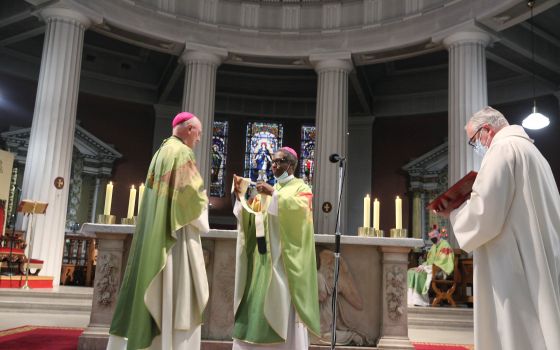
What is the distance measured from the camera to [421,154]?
18.0 m

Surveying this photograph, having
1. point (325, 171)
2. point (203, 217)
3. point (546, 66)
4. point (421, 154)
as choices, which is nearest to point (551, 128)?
point (546, 66)

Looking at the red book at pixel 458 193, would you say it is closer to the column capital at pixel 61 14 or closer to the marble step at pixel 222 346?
the marble step at pixel 222 346

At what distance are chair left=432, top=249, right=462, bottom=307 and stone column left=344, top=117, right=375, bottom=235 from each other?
7.14 metres

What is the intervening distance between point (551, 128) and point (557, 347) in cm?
1414

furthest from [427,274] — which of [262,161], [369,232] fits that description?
[262,161]

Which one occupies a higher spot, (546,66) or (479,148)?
(546,66)

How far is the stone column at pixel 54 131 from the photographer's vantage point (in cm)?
1145

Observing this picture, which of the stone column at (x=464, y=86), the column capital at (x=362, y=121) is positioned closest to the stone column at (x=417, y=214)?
the column capital at (x=362, y=121)

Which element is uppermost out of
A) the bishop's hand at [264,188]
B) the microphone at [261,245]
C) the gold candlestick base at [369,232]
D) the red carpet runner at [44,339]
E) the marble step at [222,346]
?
the bishop's hand at [264,188]

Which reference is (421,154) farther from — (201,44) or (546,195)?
(546,195)

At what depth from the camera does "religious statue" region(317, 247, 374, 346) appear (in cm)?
604

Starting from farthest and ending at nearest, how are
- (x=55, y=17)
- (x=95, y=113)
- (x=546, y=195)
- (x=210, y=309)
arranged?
(x=95, y=113) → (x=55, y=17) → (x=210, y=309) → (x=546, y=195)

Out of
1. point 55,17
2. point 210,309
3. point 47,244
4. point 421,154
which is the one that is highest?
point 55,17

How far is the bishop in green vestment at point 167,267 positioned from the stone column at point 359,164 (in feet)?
47.2
